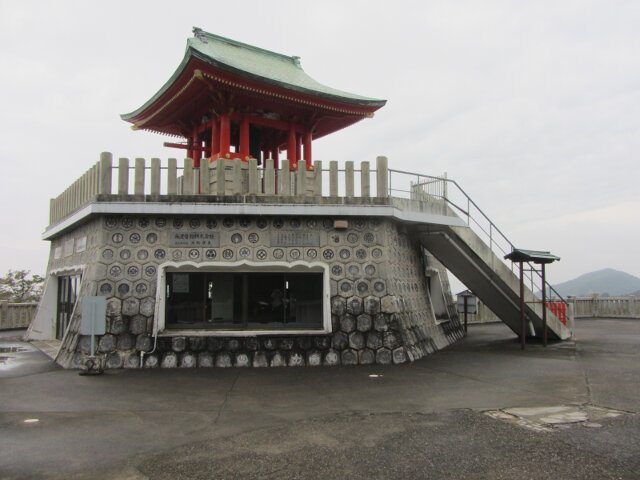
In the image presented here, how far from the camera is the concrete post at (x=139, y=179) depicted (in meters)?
10.9

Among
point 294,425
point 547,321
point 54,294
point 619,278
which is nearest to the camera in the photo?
point 294,425

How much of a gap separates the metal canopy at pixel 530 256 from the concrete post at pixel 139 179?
9.59 metres

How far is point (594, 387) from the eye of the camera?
27.9 feet

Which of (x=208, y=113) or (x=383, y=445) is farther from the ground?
(x=208, y=113)

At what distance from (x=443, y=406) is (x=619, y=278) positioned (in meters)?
163

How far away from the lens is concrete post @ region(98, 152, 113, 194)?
10969mm

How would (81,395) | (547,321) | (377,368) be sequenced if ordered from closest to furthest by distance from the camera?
(81,395) → (377,368) → (547,321)

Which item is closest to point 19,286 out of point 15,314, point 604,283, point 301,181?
point 15,314

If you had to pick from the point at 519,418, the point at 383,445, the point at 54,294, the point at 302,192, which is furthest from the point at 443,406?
the point at 54,294

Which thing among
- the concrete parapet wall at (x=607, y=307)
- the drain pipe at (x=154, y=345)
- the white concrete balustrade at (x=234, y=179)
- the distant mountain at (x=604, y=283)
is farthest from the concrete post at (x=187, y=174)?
the distant mountain at (x=604, y=283)

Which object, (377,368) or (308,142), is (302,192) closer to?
(377,368)

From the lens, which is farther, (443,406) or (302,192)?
(302,192)

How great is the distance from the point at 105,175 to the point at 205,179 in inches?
86.9

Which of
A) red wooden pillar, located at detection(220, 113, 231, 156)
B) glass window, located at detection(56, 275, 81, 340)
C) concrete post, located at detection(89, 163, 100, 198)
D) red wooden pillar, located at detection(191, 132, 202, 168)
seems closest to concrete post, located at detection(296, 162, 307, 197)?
red wooden pillar, located at detection(220, 113, 231, 156)
